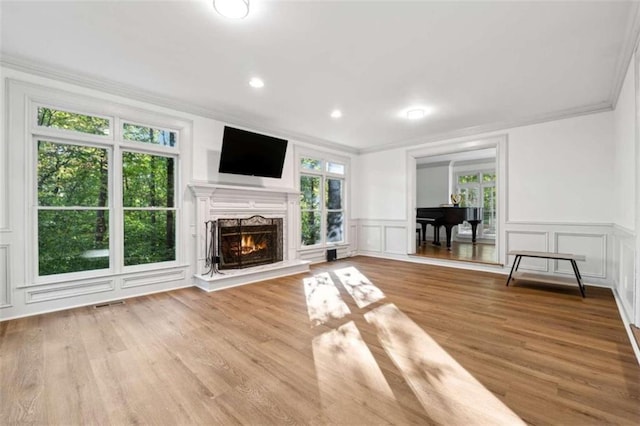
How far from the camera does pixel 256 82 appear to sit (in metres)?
3.53

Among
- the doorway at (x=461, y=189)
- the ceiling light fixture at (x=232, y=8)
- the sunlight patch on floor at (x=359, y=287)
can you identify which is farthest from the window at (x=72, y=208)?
the doorway at (x=461, y=189)

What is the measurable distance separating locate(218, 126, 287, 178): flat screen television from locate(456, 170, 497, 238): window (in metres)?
7.30

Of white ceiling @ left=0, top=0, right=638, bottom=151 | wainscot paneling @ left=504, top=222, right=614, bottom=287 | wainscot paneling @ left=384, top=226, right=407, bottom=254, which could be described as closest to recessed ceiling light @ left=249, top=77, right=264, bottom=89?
white ceiling @ left=0, top=0, right=638, bottom=151

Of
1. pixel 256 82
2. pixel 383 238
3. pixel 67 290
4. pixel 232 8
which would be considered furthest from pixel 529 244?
pixel 67 290

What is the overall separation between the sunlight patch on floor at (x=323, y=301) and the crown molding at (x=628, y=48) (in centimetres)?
354

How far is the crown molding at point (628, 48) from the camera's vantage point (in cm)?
228

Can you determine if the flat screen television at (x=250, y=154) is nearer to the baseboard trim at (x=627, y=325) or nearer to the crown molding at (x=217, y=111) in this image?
the crown molding at (x=217, y=111)

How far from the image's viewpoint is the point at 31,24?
2461 mm

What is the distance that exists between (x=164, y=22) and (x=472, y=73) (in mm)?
3134

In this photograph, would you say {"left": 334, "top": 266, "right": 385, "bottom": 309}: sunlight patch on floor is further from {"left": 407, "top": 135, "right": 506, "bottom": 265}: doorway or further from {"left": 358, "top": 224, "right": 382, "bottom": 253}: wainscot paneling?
{"left": 407, "top": 135, "right": 506, "bottom": 265}: doorway

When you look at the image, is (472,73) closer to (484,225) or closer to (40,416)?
(40,416)

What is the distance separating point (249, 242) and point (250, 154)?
1.48m

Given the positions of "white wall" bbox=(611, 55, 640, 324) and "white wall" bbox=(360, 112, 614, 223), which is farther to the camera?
"white wall" bbox=(360, 112, 614, 223)

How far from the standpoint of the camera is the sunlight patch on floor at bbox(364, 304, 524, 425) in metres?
1.59
